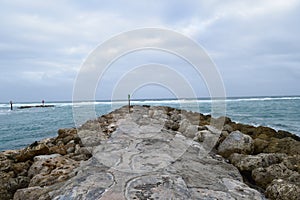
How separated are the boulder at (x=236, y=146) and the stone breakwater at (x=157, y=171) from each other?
2 cm

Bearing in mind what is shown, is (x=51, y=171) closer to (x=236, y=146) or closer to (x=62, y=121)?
(x=236, y=146)

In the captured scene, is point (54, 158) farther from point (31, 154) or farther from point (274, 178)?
point (274, 178)

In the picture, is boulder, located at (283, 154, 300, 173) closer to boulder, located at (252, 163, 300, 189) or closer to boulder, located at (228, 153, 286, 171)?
boulder, located at (228, 153, 286, 171)

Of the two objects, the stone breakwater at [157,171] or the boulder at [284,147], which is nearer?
the stone breakwater at [157,171]

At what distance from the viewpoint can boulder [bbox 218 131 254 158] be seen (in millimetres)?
5898

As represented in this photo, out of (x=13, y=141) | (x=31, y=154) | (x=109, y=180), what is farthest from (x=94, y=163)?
(x=13, y=141)

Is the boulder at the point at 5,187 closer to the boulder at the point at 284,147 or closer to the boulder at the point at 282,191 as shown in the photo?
the boulder at the point at 282,191

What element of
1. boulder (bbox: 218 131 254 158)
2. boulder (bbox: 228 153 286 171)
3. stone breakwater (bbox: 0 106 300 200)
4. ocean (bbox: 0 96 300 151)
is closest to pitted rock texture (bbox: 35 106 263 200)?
stone breakwater (bbox: 0 106 300 200)

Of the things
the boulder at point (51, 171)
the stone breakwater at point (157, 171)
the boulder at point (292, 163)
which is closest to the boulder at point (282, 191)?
the stone breakwater at point (157, 171)

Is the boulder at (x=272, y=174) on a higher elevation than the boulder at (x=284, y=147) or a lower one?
lower

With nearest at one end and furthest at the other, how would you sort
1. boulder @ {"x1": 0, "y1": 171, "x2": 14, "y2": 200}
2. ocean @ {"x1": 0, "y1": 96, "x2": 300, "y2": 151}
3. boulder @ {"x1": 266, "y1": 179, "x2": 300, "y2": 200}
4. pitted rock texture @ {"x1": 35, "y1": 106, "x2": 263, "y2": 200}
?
pitted rock texture @ {"x1": 35, "y1": 106, "x2": 263, "y2": 200} → boulder @ {"x1": 266, "y1": 179, "x2": 300, "y2": 200} → boulder @ {"x1": 0, "y1": 171, "x2": 14, "y2": 200} → ocean @ {"x1": 0, "y1": 96, "x2": 300, "y2": 151}

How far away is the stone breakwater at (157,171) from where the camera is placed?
11.2 feet

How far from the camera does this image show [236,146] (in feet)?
19.6

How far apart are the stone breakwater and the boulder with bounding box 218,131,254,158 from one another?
0.06 feet
